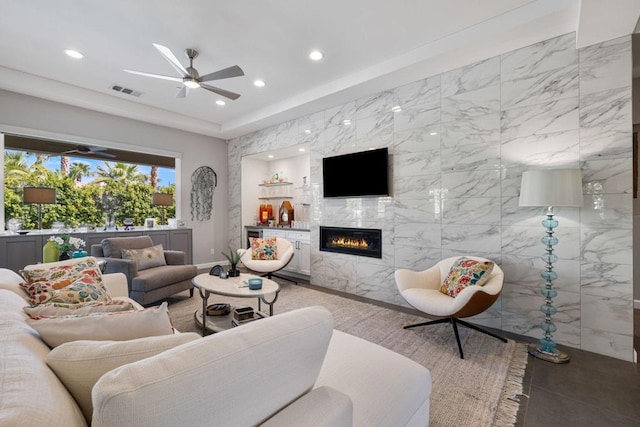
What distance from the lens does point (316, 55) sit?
335 cm

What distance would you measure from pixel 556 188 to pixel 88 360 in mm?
3069

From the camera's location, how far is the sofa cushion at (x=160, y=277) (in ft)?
10.9

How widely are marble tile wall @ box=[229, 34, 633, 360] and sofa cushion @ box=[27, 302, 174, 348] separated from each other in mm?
3112

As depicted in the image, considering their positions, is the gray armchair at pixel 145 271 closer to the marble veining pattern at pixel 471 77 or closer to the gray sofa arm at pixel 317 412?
the gray sofa arm at pixel 317 412

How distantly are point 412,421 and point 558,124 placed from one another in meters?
2.92

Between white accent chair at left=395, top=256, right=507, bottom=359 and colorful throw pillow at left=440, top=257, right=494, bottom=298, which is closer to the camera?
white accent chair at left=395, top=256, right=507, bottom=359

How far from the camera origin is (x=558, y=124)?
8.93 feet

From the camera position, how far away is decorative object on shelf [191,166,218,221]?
6020 millimetres

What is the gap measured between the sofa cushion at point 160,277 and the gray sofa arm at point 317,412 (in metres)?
3.08

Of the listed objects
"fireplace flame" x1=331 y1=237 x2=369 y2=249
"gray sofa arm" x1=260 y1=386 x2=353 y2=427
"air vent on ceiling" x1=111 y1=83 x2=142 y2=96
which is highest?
"air vent on ceiling" x1=111 y1=83 x2=142 y2=96

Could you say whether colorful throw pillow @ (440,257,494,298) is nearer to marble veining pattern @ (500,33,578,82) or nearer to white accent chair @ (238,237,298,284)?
marble veining pattern @ (500,33,578,82)

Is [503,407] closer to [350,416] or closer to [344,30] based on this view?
[350,416]

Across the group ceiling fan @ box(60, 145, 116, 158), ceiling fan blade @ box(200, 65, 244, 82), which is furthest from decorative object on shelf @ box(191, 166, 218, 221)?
ceiling fan blade @ box(200, 65, 244, 82)

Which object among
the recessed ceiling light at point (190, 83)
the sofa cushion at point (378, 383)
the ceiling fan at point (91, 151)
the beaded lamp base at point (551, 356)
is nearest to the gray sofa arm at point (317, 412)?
the sofa cushion at point (378, 383)
